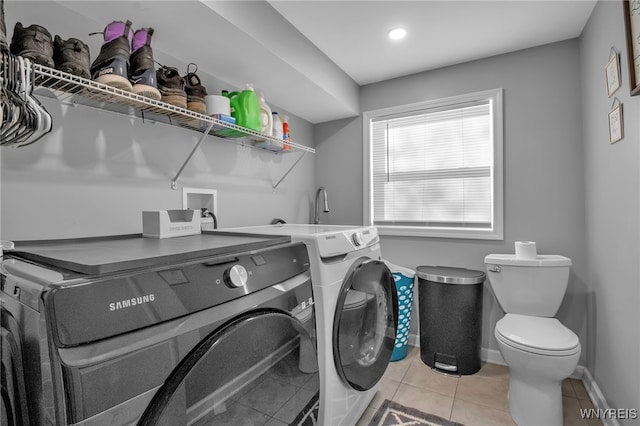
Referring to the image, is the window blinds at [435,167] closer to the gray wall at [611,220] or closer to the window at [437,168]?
the window at [437,168]

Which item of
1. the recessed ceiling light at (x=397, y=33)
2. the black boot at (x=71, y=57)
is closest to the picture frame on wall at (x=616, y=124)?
the recessed ceiling light at (x=397, y=33)

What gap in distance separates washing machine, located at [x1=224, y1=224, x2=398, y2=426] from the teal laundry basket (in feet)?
1.84

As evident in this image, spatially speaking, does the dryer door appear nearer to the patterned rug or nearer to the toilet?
the patterned rug

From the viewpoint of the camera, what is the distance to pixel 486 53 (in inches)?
87.7

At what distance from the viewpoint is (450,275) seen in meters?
2.13

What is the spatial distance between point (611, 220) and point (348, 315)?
1.48 metres

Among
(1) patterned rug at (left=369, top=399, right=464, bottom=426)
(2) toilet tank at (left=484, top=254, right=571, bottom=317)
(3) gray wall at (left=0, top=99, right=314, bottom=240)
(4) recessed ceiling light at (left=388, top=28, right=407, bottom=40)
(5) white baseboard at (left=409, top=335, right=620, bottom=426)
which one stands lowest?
(1) patterned rug at (left=369, top=399, right=464, bottom=426)

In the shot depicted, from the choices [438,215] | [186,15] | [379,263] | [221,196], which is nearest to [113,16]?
[186,15]

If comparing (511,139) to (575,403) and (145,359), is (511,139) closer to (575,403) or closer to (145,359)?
(575,403)

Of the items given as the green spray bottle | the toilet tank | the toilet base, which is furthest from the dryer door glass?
the toilet tank

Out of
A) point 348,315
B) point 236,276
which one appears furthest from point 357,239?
point 236,276

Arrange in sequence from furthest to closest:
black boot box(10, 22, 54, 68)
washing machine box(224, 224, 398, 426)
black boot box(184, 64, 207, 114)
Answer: black boot box(184, 64, 207, 114) → washing machine box(224, 224, 398, 426) → black boot box(10, 22, 54, 68)

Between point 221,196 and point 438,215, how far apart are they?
1729mm

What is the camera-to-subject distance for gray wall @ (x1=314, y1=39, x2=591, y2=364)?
204 centimetres
